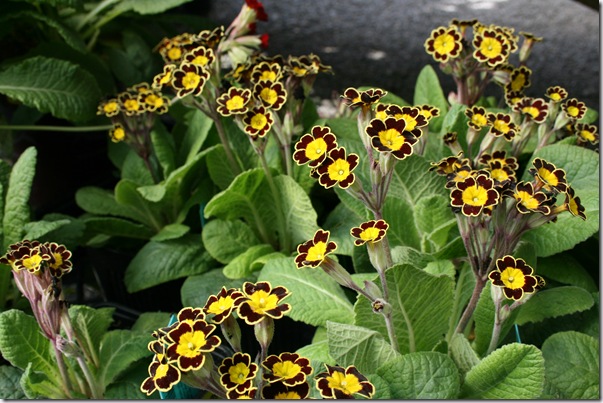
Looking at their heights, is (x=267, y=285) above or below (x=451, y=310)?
above

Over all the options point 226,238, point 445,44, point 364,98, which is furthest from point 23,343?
point 445,44

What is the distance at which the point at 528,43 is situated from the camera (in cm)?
155

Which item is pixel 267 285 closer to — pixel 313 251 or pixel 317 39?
pixel 313 251

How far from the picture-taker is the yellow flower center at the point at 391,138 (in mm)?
934

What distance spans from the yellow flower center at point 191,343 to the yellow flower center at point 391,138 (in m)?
0.34

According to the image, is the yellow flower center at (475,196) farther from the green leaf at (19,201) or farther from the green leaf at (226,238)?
the green leaf at (19,201)

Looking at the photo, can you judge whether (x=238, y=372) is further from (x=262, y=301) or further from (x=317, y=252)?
(x=317, y=252)

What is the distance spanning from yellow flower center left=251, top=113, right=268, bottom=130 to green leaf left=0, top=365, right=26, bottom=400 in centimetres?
58

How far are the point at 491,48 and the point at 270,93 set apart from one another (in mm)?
443

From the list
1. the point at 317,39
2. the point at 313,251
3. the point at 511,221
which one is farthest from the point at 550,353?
the point at 317,39

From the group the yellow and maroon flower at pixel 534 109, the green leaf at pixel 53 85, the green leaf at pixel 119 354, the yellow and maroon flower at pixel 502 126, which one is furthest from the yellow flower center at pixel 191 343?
the green leaf at pixel 53 85

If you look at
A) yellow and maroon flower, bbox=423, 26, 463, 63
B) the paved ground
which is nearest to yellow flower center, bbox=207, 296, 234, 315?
yellow and maroon flower, bbox=423, 26, 463, 63

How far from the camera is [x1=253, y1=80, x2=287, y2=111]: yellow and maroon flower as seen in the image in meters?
1.26

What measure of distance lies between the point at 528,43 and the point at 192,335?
108 cm
